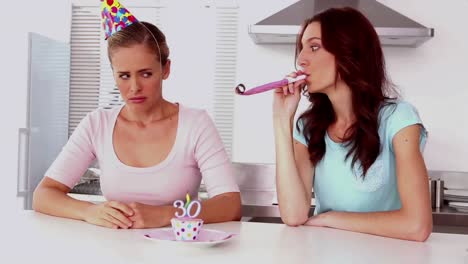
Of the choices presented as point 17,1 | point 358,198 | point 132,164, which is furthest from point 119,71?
point 17,1

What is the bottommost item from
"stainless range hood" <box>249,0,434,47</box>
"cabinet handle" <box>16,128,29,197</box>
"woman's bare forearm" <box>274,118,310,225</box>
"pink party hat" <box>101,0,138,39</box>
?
"cabinet handle" <box>16,128,29,197</box>

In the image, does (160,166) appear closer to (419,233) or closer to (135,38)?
(135,38)

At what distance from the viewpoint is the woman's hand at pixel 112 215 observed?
1.78m

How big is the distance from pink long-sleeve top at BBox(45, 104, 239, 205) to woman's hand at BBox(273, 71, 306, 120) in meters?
0.20

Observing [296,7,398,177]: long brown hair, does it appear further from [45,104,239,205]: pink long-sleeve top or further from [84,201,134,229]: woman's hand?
[84,201,134,229]: woman's hand

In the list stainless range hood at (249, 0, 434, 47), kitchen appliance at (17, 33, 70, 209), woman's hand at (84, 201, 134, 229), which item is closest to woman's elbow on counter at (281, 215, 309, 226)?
woman's hand at (84, 201, 134, 229)

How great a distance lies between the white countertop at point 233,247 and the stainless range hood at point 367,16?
1.87 m

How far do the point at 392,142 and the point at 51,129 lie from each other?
112 inches

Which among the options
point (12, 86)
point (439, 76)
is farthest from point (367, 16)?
point (12, 86)

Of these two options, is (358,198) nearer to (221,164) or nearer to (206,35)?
(221,164)

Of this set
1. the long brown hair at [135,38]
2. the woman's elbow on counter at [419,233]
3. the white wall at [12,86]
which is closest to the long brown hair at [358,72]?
the woman's elbow on counter at [419,233]

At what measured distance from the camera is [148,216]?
1.81m

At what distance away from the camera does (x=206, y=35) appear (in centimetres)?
432

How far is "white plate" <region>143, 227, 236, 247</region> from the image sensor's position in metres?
1.51
